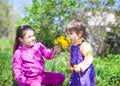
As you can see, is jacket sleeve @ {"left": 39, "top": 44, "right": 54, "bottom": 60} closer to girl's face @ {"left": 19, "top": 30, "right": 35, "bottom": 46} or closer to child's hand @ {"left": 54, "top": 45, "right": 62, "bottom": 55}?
child's hand @ {"left": 54, "top": 45, "right": 62, "bottom": 55}

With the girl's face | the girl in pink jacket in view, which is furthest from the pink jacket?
the girl's face

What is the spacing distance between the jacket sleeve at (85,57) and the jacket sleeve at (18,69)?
1.04 metres

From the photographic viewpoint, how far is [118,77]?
713 centimetres

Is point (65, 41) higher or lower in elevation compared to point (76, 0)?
lower

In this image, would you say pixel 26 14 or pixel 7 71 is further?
pixel 26 14

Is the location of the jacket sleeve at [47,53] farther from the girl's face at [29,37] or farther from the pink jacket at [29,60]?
the girl's face at [29,37]

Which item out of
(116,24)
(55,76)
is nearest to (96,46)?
(116,24)

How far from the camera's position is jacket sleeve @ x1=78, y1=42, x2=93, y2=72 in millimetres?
4863

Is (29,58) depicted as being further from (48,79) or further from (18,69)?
(48,79)

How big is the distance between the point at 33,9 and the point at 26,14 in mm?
354

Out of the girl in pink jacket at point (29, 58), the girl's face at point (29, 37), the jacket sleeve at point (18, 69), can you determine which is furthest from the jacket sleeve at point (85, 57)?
the jacket sleeve at point (18, 69)

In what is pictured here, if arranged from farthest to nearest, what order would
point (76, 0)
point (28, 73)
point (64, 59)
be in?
1. point (76, 0)
2. point (64, 59)
3. point (28, 73)

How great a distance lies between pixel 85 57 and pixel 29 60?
1.09 m

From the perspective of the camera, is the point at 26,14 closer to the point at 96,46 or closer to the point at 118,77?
the point at 96,46
